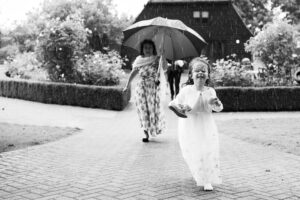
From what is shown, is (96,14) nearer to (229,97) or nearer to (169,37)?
(229,97)

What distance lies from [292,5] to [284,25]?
38.5 meters

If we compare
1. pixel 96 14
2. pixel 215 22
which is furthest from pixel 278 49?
pixel 96 14

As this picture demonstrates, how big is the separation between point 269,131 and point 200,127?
542 centimetres

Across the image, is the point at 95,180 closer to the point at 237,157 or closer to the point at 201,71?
the point at 201,71

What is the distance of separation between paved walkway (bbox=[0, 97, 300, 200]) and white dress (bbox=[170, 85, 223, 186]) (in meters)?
0.21

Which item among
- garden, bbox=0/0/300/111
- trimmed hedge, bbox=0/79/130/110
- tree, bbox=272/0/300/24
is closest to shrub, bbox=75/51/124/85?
garden, bbox=0/0/300/111

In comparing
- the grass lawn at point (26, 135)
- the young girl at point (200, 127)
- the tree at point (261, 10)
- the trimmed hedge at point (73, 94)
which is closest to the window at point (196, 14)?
the tree at point (261, 10)

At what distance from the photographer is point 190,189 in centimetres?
531

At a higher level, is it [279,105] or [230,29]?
[230,29]

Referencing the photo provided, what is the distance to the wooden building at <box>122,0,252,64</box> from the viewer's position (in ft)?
129

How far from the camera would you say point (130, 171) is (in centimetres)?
627

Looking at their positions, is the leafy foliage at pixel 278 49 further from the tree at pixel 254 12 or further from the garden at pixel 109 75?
the tree at pixel 254 12

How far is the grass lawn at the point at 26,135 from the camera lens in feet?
27.2

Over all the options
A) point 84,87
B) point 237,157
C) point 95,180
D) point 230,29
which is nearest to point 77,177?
point 95,180
